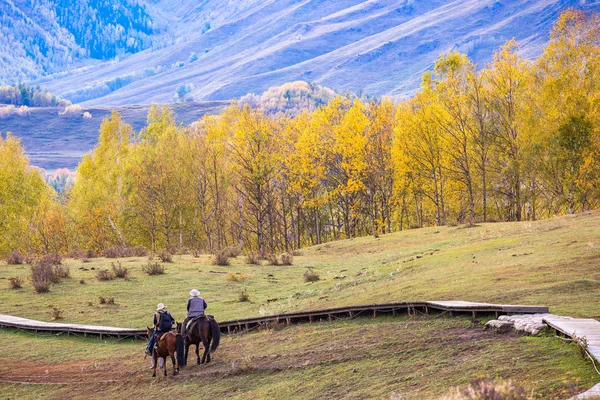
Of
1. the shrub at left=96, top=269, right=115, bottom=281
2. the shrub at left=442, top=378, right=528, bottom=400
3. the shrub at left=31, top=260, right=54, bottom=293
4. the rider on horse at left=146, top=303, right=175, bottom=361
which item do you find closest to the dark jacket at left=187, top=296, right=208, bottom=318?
the rider on horse at left=146, top=303, right=175, bottom=361

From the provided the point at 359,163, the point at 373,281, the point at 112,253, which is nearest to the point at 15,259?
the point at 112,253

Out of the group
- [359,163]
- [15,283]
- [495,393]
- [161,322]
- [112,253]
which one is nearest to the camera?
[495,393]

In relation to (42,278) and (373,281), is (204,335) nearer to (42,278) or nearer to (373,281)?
(373,281)

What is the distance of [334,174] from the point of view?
6469cm

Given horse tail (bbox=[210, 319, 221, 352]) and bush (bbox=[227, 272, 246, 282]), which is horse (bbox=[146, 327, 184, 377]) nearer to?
horse tail (bbox=[210, 319, 221, 352])

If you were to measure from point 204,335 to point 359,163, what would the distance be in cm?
4384

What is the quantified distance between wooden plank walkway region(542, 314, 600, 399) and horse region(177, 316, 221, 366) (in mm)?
8842

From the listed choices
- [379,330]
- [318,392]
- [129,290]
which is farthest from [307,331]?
[129,290]

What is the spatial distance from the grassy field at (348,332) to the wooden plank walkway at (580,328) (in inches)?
11.1

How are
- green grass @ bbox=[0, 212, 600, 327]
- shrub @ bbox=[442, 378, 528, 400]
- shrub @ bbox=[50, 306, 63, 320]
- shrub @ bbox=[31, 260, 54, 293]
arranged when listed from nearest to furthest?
shrub @ bbox=[442, 378, 528, 400]
green grass @ bbox=[0, 212, 600, 327]
shrub @ bbox=[50, 306, 63, 320]
shrub @ bbox=[31, 260, 54, 293]

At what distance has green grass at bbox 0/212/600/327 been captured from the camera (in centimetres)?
1881

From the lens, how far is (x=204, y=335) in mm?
18078

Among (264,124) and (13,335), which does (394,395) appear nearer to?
(13,335)

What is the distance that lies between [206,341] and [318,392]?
5860mm
